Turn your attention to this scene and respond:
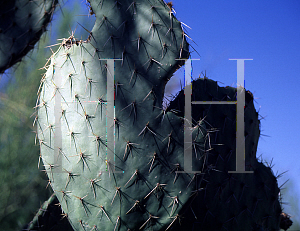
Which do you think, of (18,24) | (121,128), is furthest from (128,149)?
(18,24)

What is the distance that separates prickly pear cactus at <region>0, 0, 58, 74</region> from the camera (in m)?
1.83

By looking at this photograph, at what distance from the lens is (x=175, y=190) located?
154 cm

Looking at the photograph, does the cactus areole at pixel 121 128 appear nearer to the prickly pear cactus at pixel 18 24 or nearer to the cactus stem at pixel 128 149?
the cactus stem at pixel 128 149

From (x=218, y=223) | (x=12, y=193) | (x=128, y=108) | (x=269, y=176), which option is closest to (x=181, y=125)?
(x=128, y=108)

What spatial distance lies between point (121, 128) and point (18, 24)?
2.96 feet

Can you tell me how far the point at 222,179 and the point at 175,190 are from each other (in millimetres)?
→ 528

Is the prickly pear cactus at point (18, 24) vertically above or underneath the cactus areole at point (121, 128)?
above

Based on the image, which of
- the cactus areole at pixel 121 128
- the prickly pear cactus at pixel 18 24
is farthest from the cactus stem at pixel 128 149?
the prickly pear cactus at pixel 18 24

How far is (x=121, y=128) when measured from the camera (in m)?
1.58

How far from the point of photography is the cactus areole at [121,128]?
155 centimetres

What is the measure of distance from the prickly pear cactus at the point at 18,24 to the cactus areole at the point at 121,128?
22cm

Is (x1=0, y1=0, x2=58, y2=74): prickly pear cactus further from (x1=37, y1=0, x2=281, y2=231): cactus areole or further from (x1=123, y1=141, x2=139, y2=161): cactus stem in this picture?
(x1=123, y1=141, x2=139, y2=161): cactus stem

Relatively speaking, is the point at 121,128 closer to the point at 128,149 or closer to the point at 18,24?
the point at 128,149

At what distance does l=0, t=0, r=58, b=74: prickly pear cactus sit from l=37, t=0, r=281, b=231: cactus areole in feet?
0.72
